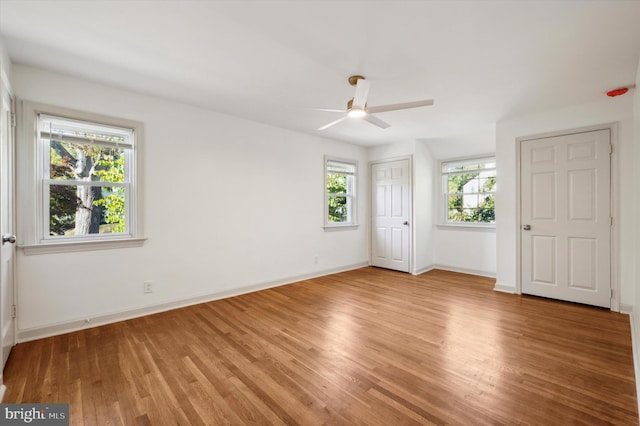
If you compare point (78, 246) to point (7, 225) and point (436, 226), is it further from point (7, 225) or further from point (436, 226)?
point (436, 226)

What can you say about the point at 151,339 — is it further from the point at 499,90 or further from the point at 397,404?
the point at 499,90


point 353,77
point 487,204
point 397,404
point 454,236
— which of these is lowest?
point 397,404

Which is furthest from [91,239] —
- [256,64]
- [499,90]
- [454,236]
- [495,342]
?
[454,236]

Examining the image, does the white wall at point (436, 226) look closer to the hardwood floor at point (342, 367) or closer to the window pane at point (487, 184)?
the window pane at point (487, 184)

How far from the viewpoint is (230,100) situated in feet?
10.9

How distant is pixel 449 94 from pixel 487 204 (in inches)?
109

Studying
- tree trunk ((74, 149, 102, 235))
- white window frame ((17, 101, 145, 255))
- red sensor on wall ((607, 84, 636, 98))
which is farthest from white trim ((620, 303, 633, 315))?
tree trunk ((74, 149, 102, 235))

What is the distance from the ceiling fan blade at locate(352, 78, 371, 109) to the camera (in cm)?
248

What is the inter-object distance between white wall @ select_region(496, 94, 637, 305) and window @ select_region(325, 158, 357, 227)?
2479 millimetres

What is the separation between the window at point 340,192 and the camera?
5215 mm

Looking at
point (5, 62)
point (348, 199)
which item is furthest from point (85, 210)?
point (348, 199)

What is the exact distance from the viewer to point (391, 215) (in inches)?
215

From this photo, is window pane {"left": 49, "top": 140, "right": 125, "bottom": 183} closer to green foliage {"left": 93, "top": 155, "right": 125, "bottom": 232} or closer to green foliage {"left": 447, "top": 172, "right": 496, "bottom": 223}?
green foliage {"left": 93, "top": 155, "right": 125, "bottom": 232}

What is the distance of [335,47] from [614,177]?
351cm
